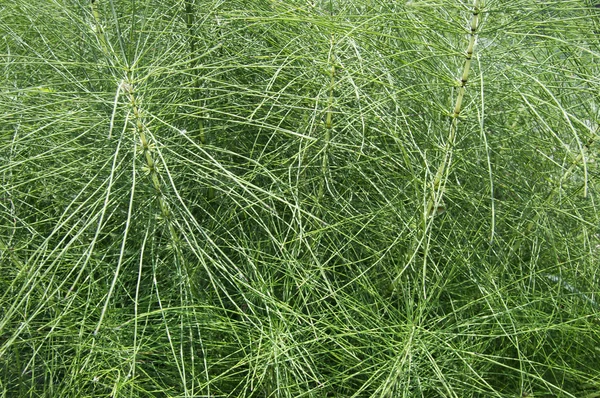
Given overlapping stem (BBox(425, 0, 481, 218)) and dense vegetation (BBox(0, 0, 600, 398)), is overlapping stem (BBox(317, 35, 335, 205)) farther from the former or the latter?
overlapping stem (BBox(425, 0, 481, 218))

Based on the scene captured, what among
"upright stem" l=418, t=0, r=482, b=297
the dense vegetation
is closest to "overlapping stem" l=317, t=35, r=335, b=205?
the dense vegetation

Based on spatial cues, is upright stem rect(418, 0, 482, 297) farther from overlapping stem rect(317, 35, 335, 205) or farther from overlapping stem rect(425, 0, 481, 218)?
overlapping stem rect(317, 35, 335, 205)

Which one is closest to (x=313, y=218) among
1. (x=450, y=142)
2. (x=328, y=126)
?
(x=328, y=126)

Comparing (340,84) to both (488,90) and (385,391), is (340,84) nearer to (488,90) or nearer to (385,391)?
(488,90)

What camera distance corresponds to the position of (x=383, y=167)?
1.74 metres

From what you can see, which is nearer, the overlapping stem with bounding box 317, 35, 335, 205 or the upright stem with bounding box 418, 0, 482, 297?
the upright stem with bounding box 418, 0, 482, 297

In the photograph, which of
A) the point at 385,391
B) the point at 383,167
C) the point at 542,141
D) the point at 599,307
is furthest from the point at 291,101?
the point at 599,307

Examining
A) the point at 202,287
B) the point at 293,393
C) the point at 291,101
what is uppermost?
the point at 291,101

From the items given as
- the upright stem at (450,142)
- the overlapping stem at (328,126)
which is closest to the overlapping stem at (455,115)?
the upright stem at (450,142)

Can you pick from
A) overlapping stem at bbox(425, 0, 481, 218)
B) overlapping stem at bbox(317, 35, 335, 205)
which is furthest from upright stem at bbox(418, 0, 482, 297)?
overlapping stem at bbox(317, 35, 335, 205)

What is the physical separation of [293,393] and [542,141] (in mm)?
974

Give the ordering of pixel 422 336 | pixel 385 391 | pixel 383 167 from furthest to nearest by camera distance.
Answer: pixel 383 167 → pixel 422 336 → pixel 385 391

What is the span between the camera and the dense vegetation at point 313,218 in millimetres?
1444

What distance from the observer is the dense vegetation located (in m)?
1.44
